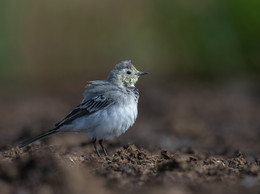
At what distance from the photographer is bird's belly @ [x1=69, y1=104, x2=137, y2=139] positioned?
8.05 meters

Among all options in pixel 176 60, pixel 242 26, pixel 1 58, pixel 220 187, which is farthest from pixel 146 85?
pixel 220 187

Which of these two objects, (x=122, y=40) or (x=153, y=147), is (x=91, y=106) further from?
(x=122, y=40)

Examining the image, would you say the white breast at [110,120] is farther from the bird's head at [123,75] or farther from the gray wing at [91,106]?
the bird's head at [123,75]

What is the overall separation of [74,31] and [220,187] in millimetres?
18534

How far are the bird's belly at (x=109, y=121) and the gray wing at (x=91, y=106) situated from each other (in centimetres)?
7

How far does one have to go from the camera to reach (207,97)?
18.3 meters

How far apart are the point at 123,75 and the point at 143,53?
14.0m

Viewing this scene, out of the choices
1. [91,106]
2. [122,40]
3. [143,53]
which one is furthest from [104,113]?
[122,40]

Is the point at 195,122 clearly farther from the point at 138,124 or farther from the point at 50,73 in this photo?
the point at 50,73

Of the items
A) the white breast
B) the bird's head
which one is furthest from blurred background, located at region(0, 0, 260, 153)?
the white breast

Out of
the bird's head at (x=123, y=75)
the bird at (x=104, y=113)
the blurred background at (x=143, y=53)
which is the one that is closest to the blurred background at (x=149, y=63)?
the blurred background at (x=143, y=53)

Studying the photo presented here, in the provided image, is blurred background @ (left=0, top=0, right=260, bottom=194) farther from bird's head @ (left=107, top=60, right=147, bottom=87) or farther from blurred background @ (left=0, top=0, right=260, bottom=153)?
bird's head @ (left=107, top=60, right=147, bottom=87)

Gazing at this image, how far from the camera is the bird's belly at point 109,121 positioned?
805 cm

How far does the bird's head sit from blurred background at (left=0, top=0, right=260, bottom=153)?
562 centimetres
